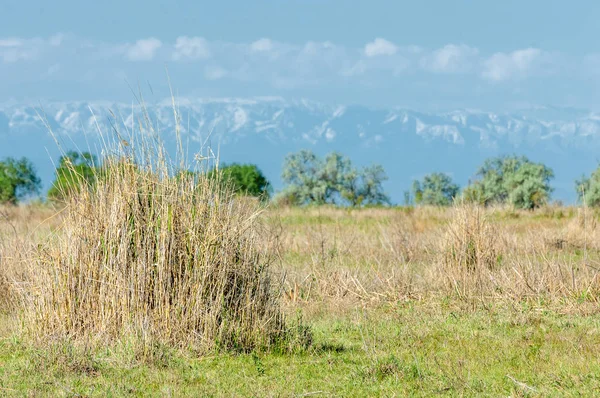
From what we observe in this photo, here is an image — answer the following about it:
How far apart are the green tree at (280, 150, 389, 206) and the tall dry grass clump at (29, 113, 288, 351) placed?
46.6 meters

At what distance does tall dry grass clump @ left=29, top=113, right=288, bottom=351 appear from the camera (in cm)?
853

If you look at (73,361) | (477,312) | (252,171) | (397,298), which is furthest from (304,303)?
(252,171)

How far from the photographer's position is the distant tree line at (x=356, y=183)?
123ft

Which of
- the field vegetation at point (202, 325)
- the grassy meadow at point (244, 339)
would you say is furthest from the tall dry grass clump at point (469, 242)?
the field vegetation at point (202, 325)

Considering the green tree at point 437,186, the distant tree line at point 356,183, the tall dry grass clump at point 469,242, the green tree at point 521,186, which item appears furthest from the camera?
the green tree at point 437,186

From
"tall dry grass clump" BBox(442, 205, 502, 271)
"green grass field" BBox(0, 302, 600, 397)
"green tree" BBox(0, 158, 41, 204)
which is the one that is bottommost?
"green grass field" BBox(0, 302, 600, 397)

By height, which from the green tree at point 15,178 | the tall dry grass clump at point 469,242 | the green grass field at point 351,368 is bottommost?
the green grass field at point 351,368

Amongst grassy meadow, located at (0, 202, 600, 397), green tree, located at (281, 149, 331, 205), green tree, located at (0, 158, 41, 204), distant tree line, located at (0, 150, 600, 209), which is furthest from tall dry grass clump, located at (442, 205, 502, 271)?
green tree, located at (281, 149, 331, 205)

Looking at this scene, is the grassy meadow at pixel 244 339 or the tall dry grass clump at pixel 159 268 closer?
the grassy meadow at pixel 244 339

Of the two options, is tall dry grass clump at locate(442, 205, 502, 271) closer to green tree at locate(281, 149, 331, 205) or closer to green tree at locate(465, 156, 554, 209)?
green tree at locate(465, 156, 554, 209)

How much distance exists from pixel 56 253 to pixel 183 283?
59.4 inches

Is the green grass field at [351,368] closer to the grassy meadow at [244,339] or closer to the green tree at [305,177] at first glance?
the grassy meadow at [244,339]

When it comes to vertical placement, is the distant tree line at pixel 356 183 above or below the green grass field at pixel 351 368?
above

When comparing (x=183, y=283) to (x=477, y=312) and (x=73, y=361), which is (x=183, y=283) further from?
(x=477, y=312)
